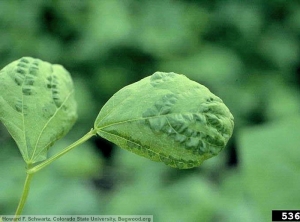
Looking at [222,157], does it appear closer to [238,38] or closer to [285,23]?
[238,38]

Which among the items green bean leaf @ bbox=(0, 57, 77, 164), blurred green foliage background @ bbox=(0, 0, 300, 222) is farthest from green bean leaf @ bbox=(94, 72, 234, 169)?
blurred green foliage background @ bbox=(0, 0, 300, 222)

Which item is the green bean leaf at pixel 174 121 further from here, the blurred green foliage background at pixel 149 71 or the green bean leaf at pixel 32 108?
the blurred green foliage background at pixel 149 71

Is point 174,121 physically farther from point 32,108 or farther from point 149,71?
point 149,71

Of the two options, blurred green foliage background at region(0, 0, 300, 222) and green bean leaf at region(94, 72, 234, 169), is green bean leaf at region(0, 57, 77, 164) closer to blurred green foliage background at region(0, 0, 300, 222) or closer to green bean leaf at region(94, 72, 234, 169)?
green bean leaf at region(94, 72, 234, 169)

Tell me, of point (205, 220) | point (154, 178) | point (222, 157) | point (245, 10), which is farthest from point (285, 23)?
point (205, 220)

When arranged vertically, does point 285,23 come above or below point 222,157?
above

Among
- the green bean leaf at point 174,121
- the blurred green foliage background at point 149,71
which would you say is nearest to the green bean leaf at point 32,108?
the green bean leaf at point 174,121
